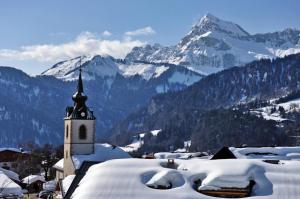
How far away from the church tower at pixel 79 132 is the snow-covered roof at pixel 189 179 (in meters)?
48.8

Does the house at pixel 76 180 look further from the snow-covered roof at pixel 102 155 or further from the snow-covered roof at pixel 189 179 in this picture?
the snow-covered roof at pixel 102 155

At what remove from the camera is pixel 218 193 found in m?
31.1

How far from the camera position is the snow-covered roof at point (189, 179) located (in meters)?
30.6

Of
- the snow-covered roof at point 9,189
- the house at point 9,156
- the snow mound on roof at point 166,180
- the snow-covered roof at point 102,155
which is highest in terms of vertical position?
the snow mound on roof at point 166,180

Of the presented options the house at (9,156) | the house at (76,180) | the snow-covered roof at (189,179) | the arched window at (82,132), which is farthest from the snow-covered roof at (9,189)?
the house at (9,156)

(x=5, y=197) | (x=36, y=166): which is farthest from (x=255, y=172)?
(x=36, y=166)

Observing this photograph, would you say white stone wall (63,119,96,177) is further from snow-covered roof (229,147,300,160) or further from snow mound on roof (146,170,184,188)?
snow mound on roof (146,170,184,188)

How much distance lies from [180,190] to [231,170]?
3.26m

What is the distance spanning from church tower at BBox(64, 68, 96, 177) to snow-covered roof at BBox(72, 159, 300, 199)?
48.8 meters

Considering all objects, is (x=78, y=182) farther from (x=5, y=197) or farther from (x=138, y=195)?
(x=5, y=197)

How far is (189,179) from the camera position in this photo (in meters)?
32.2

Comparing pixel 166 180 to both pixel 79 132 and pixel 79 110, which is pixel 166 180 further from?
pixel 79 110

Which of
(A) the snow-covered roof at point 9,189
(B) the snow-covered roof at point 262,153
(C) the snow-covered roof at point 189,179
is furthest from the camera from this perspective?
(B) the snow-covered roof at point 262,153

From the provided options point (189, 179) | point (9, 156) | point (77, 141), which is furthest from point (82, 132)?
point (9, 156)
